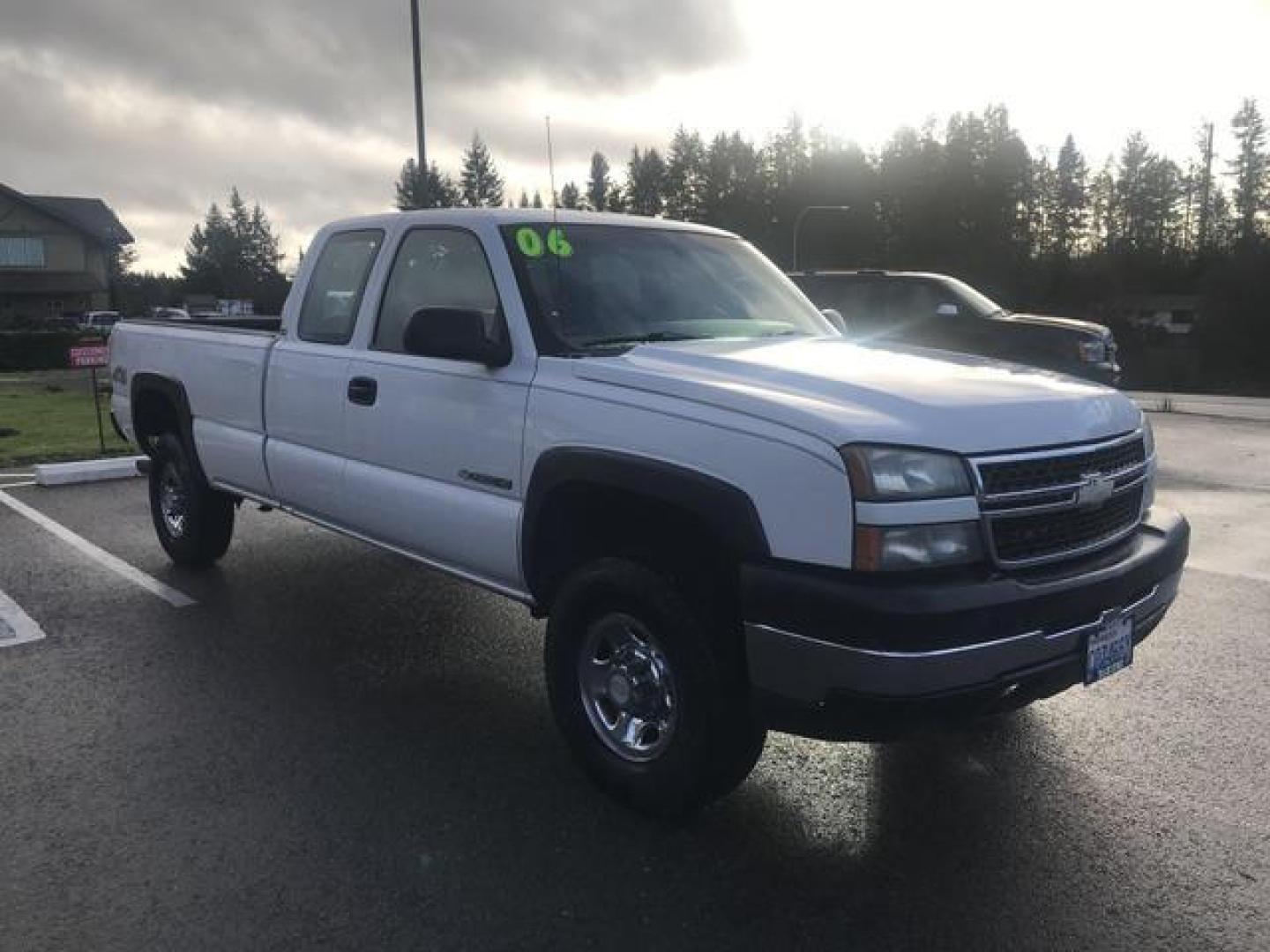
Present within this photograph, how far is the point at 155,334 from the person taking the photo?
6555 mm

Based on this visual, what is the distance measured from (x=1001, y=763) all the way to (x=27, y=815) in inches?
134

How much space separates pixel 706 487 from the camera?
3125 mm

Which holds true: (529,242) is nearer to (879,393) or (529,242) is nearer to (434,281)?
(434,281)

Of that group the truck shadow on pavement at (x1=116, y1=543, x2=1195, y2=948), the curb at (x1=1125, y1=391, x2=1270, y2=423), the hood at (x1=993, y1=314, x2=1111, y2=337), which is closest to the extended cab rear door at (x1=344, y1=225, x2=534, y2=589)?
the truck shadow on pavement at (x1=116, y1=543, x2=1195, y2=948)

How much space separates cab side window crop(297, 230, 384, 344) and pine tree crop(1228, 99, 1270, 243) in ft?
292

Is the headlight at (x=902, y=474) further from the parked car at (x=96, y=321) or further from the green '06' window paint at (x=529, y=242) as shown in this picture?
the parked car at (x=96, y=321)

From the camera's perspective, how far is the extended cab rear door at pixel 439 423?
394 cm

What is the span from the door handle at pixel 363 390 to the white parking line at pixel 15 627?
2222 mm

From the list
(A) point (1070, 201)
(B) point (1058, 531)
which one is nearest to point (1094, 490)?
(B) point (1058, 531)

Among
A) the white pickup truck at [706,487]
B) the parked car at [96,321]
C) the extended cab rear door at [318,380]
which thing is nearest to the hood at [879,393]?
the white pickup truck at [706,487]

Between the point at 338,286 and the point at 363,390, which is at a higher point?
the point at 338,286

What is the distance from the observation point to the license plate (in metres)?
3.16

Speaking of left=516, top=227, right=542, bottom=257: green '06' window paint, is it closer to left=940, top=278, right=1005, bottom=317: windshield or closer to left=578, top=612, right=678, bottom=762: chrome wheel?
left=578, top=612, right=678, bottom=762: chrome wheel

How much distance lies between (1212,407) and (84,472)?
16.5 m
